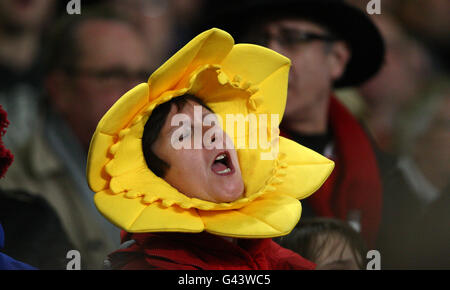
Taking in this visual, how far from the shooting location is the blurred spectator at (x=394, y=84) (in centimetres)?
170

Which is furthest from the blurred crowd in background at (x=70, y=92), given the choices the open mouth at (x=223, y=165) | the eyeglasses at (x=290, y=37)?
the open mouth at (x=223, y=165)

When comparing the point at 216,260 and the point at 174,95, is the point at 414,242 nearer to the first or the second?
the point at 216,260

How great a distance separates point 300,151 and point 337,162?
52cm

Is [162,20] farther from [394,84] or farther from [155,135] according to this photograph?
[394,84]

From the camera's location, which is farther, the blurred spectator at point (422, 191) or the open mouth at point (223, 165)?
the blurred spectator at point (422, 191)

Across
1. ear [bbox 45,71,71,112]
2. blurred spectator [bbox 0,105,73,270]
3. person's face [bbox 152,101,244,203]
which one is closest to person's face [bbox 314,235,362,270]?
person's face [bbox 152,101,244,203]

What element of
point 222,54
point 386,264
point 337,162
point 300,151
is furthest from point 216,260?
point 386,264

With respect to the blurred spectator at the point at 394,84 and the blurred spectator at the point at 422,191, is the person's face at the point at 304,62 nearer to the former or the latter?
the blurred spectator at the point at 394,84

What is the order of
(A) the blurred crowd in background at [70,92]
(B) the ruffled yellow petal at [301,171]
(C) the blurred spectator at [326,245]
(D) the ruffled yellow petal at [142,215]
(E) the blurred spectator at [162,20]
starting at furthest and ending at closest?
(E) the blurred spectator at [162,20] → (A) the blurred crowd in background at [70,92] → (C) the blurred spectator at [326,245] → (B) the ruffled yellow petal at [301,171] → (D) the ruffled yellow petal at [142,215]

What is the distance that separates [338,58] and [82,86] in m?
0.75

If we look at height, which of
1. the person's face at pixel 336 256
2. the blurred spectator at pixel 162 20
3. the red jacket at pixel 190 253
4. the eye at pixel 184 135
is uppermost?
the blurred spectator at pixel 162 20

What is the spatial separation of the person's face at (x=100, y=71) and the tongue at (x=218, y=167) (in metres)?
0.55

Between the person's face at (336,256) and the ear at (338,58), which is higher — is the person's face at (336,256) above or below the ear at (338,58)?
below

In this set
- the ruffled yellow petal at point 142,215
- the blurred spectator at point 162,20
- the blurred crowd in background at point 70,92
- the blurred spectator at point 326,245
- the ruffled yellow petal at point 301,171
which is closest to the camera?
the ruffled yellow petal at point 142,215
